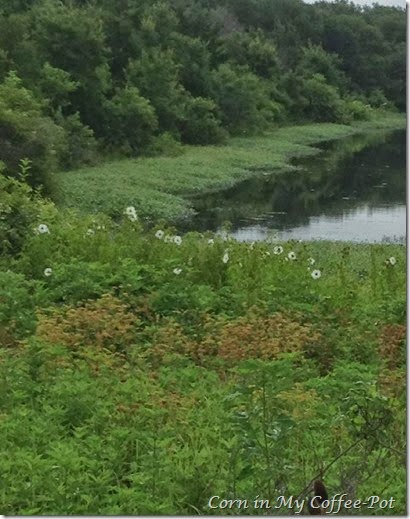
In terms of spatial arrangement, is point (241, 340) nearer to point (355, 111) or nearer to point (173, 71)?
point (173, 71)

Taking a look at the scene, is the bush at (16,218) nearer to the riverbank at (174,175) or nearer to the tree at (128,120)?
the riverbank at (174,175)

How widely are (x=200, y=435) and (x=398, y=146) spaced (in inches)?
1535

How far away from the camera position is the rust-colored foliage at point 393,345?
579 centimetres

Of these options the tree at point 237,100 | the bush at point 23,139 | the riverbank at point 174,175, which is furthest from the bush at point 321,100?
the bush at point 23,139

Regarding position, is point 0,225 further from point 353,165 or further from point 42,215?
point 353,165

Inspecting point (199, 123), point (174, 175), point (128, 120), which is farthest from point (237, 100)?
point (174, 175)

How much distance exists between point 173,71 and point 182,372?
31.8 m

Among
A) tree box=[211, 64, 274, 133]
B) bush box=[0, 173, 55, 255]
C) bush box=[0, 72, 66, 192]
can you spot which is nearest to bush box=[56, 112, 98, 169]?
bush box=[0, 72, 66, 192]

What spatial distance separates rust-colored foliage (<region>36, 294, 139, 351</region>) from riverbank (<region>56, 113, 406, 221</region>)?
11421mm

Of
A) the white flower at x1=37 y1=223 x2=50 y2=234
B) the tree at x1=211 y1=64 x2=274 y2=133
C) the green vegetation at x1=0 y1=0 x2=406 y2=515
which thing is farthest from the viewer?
the tree at x1=211 y1=64 x2=274 y2=133

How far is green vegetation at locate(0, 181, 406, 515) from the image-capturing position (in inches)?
147

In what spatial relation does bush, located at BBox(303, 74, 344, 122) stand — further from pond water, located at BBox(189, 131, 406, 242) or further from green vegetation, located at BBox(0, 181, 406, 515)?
green vegetation, located at BBox(0, 181, 406, 515)

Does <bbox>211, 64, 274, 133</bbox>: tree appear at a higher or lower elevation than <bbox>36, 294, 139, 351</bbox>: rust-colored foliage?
lower

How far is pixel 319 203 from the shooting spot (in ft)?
85.5
